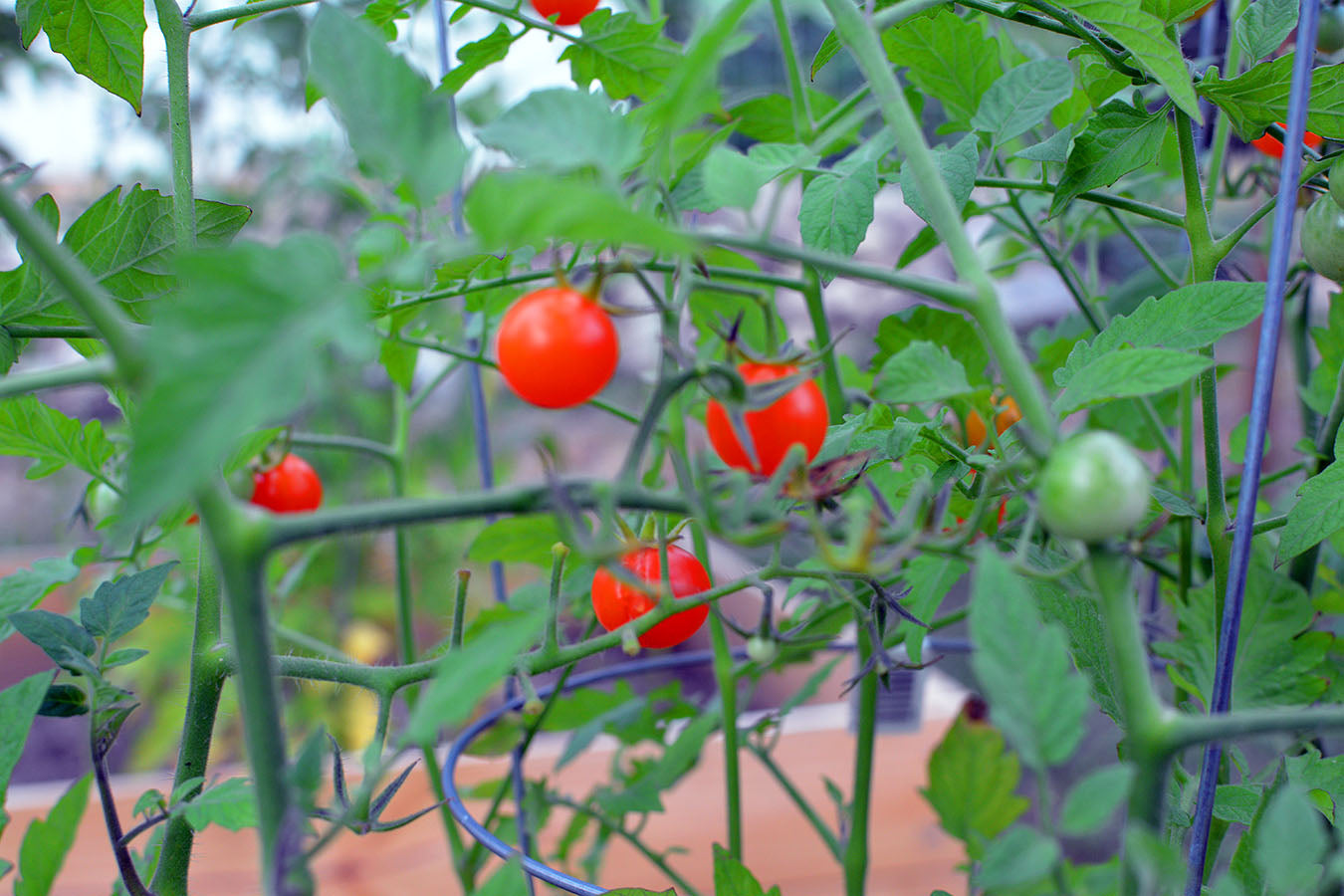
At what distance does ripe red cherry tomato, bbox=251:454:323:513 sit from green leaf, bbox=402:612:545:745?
34cm

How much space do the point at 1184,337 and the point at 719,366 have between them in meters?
0.17

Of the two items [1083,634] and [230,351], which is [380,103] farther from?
[1083,634]

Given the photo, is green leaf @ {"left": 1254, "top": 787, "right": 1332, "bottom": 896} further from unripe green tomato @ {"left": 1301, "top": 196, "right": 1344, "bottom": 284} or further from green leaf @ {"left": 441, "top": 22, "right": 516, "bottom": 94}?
green leaf @ {"left": 441, "top": 22, "right": 516, "bottom": 94}

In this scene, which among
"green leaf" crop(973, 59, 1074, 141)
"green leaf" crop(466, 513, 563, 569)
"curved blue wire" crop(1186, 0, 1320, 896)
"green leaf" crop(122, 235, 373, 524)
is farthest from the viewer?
"green leaf" crop(466, 513, 563, 569)

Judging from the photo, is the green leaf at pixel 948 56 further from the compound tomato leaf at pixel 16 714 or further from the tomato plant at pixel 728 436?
the compound tomato leaf at pixel 16 714

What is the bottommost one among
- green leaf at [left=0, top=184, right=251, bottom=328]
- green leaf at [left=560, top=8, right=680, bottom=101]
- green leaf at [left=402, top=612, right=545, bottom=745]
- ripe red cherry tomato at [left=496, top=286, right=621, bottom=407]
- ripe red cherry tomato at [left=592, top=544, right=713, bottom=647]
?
green leaf at [left=402, top=612, right=545, bottom=745]

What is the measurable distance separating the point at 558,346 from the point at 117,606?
22 cm

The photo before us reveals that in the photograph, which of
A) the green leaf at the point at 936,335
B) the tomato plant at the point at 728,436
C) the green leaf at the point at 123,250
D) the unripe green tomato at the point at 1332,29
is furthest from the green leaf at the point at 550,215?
the unripe green tomato at the point at 1332,29

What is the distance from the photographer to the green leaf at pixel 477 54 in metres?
0.41

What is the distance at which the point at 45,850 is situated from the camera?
0.33 meters

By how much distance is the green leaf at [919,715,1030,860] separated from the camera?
56cm

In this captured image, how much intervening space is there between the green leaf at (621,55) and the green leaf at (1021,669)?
0.29 m

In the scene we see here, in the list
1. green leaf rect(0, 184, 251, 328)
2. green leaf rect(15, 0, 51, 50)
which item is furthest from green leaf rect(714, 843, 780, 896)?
green leaf rect(15, 0, 51, 50)

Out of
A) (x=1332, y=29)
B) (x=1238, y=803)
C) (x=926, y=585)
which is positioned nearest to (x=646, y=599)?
(x=926, y=585)
